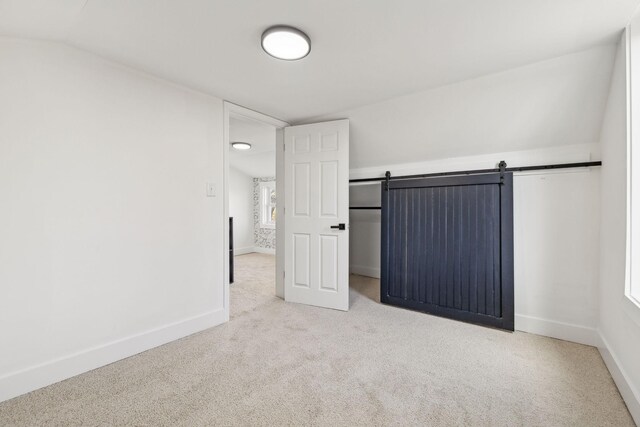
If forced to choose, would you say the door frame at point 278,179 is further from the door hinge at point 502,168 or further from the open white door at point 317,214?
the door hinge at point 502,168

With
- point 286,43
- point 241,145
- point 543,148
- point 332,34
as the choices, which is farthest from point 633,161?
point 241,145

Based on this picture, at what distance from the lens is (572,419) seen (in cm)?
145

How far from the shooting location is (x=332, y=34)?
5.54 feet

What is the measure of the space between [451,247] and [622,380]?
54.0 inches

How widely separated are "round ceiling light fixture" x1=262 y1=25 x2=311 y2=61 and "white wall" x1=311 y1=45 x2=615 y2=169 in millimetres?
1207

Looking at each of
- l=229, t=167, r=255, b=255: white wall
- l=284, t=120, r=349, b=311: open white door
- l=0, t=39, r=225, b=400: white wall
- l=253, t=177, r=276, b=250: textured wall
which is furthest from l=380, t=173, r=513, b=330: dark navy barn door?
l=229, t=167, r=255, b=255: white wall

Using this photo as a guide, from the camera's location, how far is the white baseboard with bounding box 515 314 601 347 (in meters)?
2.21

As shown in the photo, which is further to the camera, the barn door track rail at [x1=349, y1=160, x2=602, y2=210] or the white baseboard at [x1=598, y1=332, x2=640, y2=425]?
the barn door track rail at [x1=349, y1=160, x2=602, y2=210]

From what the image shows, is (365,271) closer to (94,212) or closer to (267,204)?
(267,204)

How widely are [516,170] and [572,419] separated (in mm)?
1819

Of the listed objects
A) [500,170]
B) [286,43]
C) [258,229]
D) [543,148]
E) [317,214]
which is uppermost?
[286,43]

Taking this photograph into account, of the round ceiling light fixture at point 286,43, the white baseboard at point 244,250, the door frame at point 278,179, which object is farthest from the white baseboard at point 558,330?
the white baseboard at point 244,250

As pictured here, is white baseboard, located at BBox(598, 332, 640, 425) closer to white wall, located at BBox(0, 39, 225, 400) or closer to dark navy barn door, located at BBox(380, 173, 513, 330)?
dark navy barn door, located at BBox(380, 173, 513, 330)

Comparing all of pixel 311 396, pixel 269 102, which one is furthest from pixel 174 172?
pixel 311 396
